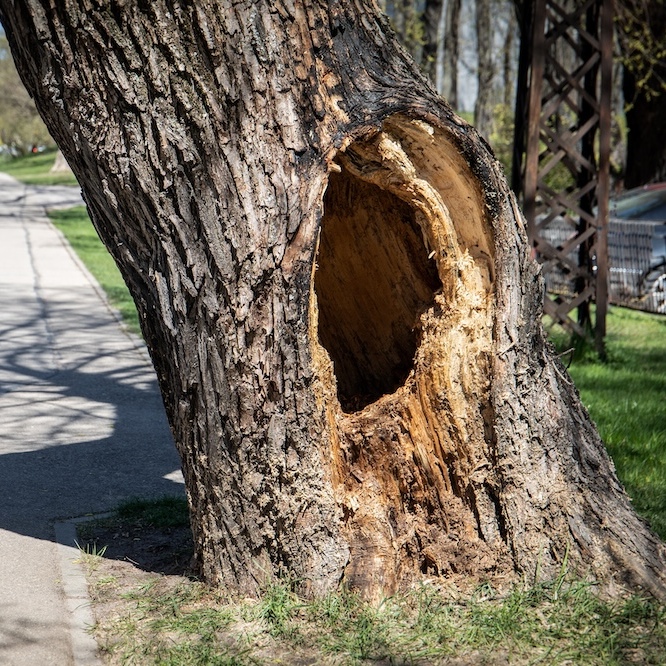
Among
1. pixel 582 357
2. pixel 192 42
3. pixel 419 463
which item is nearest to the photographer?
pixel 192 42

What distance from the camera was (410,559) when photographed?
399cm

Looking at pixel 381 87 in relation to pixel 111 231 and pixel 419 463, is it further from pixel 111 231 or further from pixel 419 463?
pixel 419 463

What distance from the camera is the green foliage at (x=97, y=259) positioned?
39.0 feet

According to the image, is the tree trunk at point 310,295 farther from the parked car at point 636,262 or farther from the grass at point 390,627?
the parked car at point 636,262

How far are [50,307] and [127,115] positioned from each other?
8846 mm

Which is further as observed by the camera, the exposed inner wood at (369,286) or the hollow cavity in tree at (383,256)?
the exposed inner wood at (369,286)

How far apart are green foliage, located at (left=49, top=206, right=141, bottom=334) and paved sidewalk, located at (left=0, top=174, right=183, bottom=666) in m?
0.24

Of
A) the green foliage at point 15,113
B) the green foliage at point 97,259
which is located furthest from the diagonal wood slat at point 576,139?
the green foliage at point 15,113

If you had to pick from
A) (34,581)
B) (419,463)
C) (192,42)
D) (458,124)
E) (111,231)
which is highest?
(192,42)

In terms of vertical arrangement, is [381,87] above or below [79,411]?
above

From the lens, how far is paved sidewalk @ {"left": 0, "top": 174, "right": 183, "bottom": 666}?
3949 mm

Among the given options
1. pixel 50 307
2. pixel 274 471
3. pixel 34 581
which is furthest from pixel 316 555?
pixel 50 307

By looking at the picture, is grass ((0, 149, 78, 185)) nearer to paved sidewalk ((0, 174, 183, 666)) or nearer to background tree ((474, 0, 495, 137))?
background tree ((474, 0, 495, 137))

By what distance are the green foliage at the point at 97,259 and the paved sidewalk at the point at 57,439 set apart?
0.79 feet
